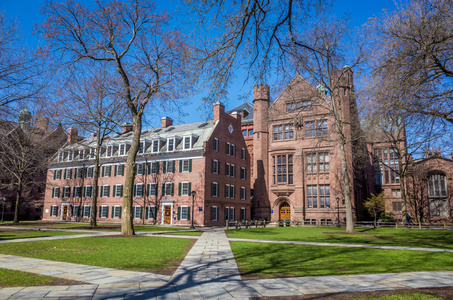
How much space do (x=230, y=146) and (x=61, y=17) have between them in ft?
86.3

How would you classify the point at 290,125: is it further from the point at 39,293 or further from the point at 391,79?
the point at 39,293

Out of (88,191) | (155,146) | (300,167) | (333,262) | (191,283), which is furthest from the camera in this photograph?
(88,191)

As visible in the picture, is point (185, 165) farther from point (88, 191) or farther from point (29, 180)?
point (29, 180)

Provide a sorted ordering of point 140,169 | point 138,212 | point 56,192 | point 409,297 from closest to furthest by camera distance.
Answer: point 409,297 → point 138,212 → point 140,169 → point 56,192

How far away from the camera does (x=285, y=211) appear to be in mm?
43438

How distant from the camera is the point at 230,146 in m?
41.1

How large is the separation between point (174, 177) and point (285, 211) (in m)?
16.1

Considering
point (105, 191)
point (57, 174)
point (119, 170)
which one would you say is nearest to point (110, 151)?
point (119, 170)

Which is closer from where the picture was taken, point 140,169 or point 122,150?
point 140,169

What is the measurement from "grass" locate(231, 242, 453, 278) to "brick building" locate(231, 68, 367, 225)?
1050 inches

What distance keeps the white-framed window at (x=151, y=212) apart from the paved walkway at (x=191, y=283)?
28574 mm

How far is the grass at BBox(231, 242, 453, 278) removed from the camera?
9016 mm

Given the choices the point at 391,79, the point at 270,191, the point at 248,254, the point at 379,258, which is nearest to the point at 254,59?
the point at 391,79

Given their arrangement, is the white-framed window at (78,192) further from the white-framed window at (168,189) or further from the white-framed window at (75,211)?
the white-framed window at (168,189)
